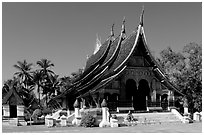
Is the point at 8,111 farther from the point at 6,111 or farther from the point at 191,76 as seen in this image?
the point at 191,76

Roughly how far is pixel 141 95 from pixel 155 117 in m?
3.14

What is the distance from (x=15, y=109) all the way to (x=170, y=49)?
16.2 m

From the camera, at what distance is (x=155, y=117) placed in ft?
61.6

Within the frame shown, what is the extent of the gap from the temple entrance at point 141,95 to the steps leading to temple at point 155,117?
2248 mm

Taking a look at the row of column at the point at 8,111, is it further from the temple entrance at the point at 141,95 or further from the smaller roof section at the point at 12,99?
the temple entrance at the point at 141,95

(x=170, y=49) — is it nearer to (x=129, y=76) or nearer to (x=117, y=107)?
(x=129, y=76)

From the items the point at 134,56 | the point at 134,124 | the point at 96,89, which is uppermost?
the point at 134,56

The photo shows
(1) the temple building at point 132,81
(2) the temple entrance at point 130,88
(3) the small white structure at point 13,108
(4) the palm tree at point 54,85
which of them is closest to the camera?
(1) the temple building at point 132,81

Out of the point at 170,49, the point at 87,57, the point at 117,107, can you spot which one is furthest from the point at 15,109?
the point at 170,49

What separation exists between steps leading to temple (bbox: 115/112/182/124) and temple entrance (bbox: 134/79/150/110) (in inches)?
88.5

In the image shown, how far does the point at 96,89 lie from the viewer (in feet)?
61.6

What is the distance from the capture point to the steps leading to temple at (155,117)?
17678mm

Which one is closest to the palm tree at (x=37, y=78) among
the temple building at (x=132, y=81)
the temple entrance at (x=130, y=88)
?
the temple building at (x=132, y=81)

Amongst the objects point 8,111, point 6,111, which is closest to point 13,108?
point 8,111
